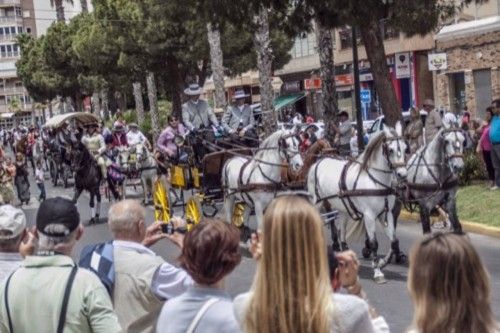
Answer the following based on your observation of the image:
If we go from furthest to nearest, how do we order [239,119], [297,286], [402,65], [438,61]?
1. [438,61]
2. [402,65]
3. [239,119]
4. [297,286]

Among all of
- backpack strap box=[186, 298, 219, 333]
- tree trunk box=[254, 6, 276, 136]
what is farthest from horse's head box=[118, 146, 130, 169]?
backpack strap box=[186, 298, 219, 333]

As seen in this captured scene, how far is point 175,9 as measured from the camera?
23.0m

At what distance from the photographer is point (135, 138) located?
81.9 ft

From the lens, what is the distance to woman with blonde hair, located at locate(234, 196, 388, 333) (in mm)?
4055

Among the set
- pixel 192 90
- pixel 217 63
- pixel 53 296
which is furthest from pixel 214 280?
pixel 217 63

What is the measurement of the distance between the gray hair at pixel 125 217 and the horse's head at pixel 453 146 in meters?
8.80

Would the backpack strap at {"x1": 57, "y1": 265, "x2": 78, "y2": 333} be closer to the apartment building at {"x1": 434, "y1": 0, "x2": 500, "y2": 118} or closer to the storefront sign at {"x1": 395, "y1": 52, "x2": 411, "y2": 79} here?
the storefront sign at {"x1": 395, "y1": 52, "x2": 411, "y2": 79}

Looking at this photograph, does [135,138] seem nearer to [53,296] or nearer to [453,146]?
[453,146]

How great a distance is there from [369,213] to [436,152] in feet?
6.83

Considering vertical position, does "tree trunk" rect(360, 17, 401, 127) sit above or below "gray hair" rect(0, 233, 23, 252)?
above

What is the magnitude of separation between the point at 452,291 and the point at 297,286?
2.03ft

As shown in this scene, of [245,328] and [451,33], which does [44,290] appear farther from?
[451,33]

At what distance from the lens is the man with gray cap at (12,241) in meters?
5.51

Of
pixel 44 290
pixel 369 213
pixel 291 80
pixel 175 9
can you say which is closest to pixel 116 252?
pixel 44 290
